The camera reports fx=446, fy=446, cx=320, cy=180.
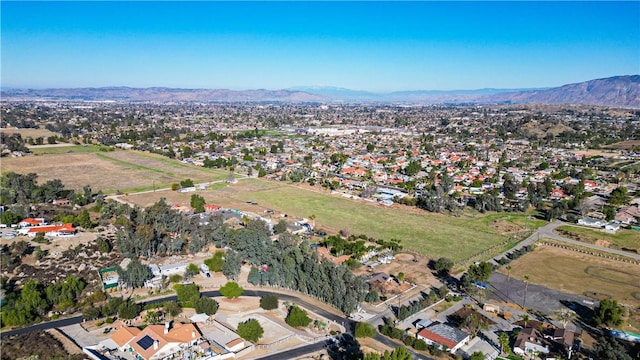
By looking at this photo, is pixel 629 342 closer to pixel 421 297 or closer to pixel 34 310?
pixel 421 297

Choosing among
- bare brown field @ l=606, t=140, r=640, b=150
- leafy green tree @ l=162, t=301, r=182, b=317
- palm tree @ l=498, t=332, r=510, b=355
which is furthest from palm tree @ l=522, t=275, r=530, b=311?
bare brown field @ l=606, t=140, r=640, b=150

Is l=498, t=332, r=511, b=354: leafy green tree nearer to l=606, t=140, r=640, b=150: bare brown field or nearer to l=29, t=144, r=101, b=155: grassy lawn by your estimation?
l=29, t=144, r=101, b=155: grassy lawn

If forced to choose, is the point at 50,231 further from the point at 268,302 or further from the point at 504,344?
the point at 504,344

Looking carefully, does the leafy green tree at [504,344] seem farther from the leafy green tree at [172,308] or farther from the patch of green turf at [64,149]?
the patch of green turf at [64,149]

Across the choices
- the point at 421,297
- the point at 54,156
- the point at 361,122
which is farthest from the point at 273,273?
A: the point at 361,122

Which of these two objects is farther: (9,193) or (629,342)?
(9,193)

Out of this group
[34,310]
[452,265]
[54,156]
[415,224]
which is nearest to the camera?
[34,310]

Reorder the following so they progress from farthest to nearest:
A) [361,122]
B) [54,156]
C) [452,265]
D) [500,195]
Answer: [361,122]
[54,156]
[500,195]
[452,265]
